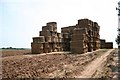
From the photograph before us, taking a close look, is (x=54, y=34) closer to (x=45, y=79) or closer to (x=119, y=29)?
(x=119, y=29)

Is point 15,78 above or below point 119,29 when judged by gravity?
below

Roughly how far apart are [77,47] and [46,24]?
9923mm

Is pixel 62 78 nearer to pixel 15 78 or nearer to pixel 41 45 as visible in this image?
pixel 15 78

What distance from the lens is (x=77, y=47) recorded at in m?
27.6

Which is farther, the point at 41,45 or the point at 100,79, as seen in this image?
the point at 41,45

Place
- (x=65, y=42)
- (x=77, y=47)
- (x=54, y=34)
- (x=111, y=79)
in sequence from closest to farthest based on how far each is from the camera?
Result: (x=111, y=79)
(x=77, y=47)
(x=54, y=34)
(x=65, y=42)

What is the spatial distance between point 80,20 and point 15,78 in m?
21.9

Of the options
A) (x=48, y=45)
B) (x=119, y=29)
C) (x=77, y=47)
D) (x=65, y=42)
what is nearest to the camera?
(x=119, y=29)

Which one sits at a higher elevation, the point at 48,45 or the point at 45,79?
the point at 48,45

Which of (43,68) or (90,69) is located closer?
(90,69)

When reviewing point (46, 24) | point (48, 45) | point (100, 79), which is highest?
point (46, 24)

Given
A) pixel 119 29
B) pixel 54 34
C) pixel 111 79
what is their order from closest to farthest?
pixel 111 79
pixel 119 29
pixel 54 34

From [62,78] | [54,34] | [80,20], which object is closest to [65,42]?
[54,34]

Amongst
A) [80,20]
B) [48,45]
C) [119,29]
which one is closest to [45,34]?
[48,45]
